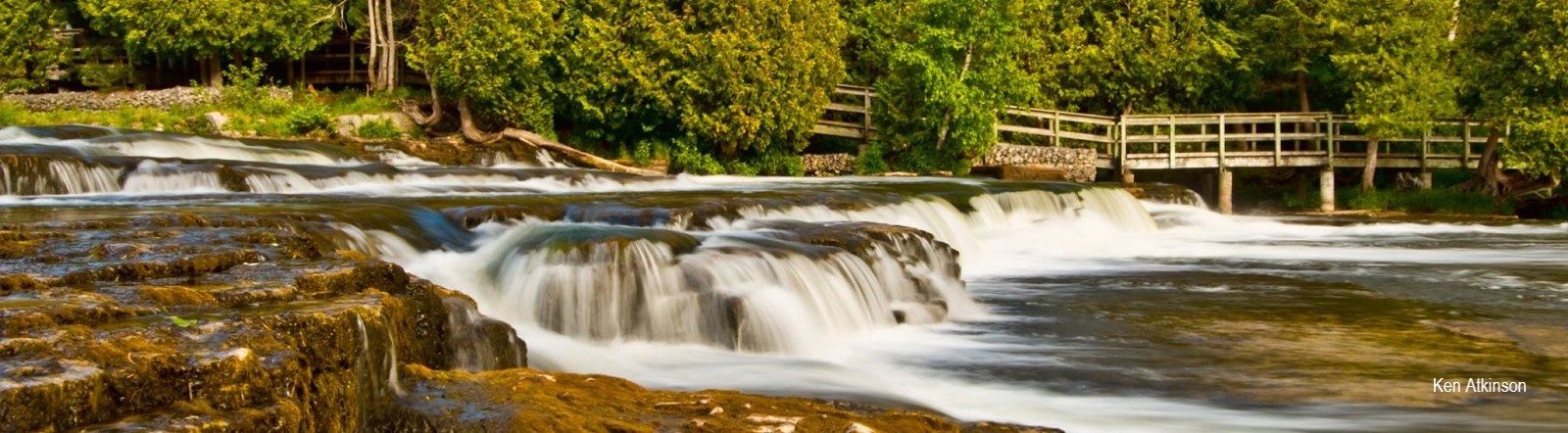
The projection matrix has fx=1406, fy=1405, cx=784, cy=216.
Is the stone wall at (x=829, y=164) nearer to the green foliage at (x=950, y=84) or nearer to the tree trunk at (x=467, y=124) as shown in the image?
the green foliage at (x=950, y=84)

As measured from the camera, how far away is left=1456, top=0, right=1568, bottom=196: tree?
2556cm

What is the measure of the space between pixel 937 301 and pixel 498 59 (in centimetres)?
1971

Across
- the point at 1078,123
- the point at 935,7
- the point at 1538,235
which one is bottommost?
the point at 1538,235

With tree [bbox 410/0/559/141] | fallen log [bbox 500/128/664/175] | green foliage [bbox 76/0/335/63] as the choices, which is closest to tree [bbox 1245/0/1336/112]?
fallen log [bbox 500/128/664/175]

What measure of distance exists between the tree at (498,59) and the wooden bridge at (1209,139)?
650 cm

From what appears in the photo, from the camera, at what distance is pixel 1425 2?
96.2 ft

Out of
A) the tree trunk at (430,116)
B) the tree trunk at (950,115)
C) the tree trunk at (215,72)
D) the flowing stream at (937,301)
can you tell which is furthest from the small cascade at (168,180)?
the tree trunk at (215,72)

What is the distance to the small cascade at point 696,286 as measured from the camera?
9.56 m

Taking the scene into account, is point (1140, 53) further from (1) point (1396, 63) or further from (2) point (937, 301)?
(2) point (937, 301)

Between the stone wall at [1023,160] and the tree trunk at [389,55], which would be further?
the tree trunk at [389,55]

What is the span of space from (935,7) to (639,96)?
643 centimetres

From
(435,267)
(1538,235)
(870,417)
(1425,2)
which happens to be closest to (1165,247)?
(1538,235)

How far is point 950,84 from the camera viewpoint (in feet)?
94.6

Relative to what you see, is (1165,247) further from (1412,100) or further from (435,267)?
(1412,100)
